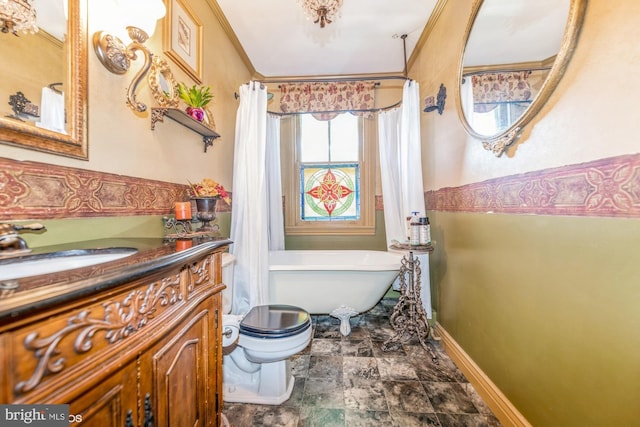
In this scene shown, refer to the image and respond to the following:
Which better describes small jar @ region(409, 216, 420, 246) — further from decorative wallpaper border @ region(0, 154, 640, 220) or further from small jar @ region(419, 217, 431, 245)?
decorative wallpaper border @ region(0, 154, 640, 220)

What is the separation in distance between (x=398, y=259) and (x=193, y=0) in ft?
8.11

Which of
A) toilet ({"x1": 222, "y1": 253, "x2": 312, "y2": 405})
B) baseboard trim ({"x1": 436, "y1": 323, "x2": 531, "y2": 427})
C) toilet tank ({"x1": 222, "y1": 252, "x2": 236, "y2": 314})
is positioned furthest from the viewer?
toilet tank ({"x1": 222, "y1": 252, "x2": 236, "y2": 314})

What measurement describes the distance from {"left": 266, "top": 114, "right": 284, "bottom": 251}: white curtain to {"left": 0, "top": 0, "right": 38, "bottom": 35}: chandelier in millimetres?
1914

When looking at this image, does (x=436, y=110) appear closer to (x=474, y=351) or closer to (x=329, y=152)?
(x=329, y=152)

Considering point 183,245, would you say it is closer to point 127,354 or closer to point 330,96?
point 127,354

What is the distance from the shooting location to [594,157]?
82cm

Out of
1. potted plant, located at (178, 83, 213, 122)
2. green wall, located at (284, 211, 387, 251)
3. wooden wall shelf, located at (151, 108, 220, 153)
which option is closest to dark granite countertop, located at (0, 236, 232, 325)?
wooden wall shelf, located at (151, 108, 220, 153)

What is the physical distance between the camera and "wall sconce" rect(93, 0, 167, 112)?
1032 mm

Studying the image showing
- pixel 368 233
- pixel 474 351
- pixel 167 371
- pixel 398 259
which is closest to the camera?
pixel 167 371

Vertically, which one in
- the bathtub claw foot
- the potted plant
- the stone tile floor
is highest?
the potted plant

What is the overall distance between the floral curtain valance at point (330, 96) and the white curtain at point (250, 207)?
88cm

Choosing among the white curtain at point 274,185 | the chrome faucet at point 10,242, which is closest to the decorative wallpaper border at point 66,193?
the chrome faucet at point 10,242

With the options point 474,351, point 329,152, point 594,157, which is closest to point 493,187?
point 594,157

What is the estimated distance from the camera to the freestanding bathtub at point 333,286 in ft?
6.62
